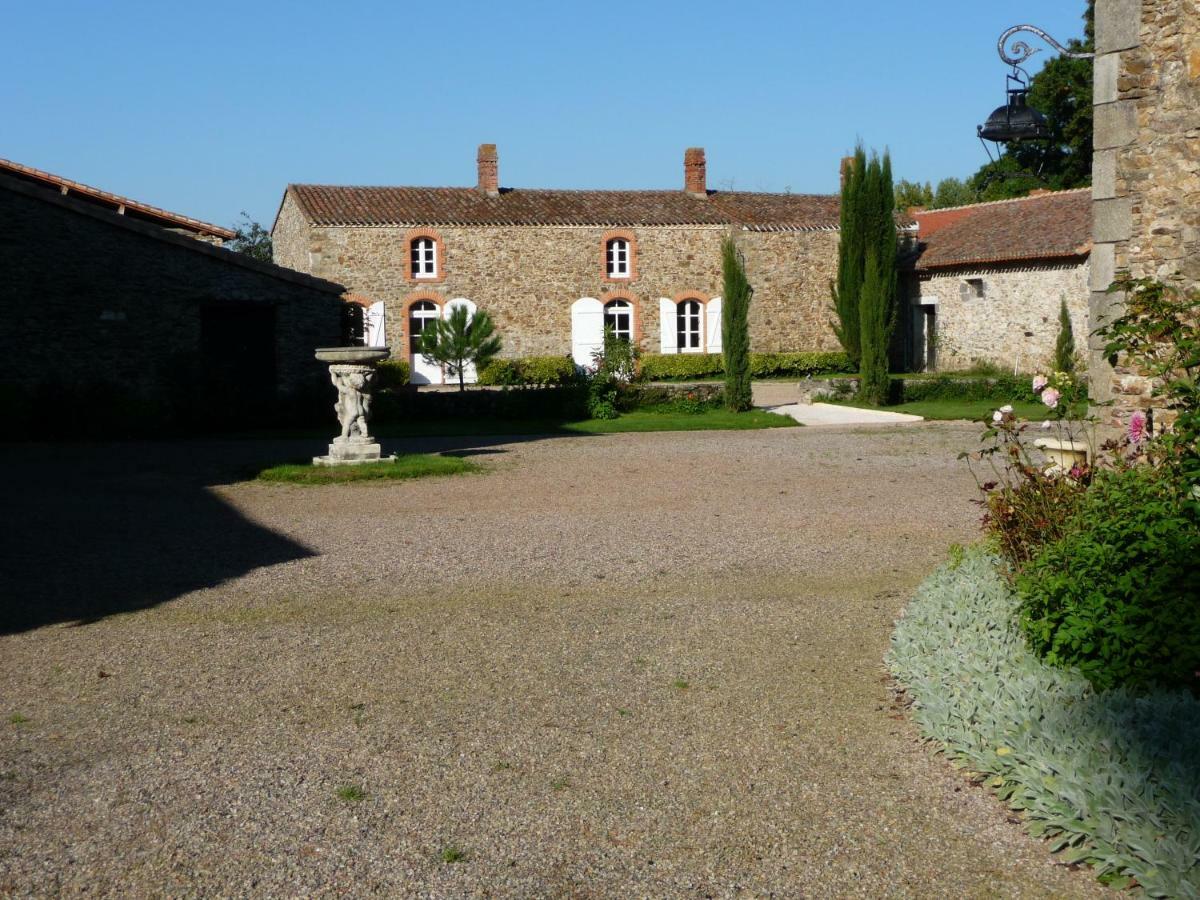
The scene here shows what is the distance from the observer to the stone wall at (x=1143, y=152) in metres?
6.55

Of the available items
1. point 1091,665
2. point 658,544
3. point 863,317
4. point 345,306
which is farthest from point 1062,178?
point 1091,665

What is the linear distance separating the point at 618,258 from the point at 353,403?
1958cm

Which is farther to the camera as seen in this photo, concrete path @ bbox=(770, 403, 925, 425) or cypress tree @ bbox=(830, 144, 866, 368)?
cypress tree @ bbox=(830, 144, 866, 368)

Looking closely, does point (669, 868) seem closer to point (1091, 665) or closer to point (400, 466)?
point (1091, 665)

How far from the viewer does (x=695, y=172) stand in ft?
115

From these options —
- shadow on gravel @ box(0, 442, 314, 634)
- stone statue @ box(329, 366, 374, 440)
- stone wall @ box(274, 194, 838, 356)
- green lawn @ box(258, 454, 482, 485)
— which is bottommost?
shadow on gravel @ box(0, 442, 314, 634)

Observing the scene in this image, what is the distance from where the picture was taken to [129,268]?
61.9 ft

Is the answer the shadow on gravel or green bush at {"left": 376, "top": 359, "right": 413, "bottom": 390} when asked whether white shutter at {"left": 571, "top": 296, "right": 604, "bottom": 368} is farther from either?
the shadow on gravel

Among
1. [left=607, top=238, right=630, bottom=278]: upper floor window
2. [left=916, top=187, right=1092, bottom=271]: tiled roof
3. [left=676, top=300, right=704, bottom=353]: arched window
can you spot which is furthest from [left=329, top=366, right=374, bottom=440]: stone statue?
[left=676, top=300, right=704, bottom=353]: arched window

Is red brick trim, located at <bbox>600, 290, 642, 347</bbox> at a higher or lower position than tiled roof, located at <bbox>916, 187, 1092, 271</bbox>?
lower

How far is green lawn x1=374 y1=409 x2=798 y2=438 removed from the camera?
1845 cm

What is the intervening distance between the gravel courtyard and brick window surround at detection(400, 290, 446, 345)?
20.7 metres

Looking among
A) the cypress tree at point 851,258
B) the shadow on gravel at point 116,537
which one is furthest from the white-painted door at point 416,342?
the shadow on gravel at point 116,537

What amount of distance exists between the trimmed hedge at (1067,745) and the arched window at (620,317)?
2754 cm
